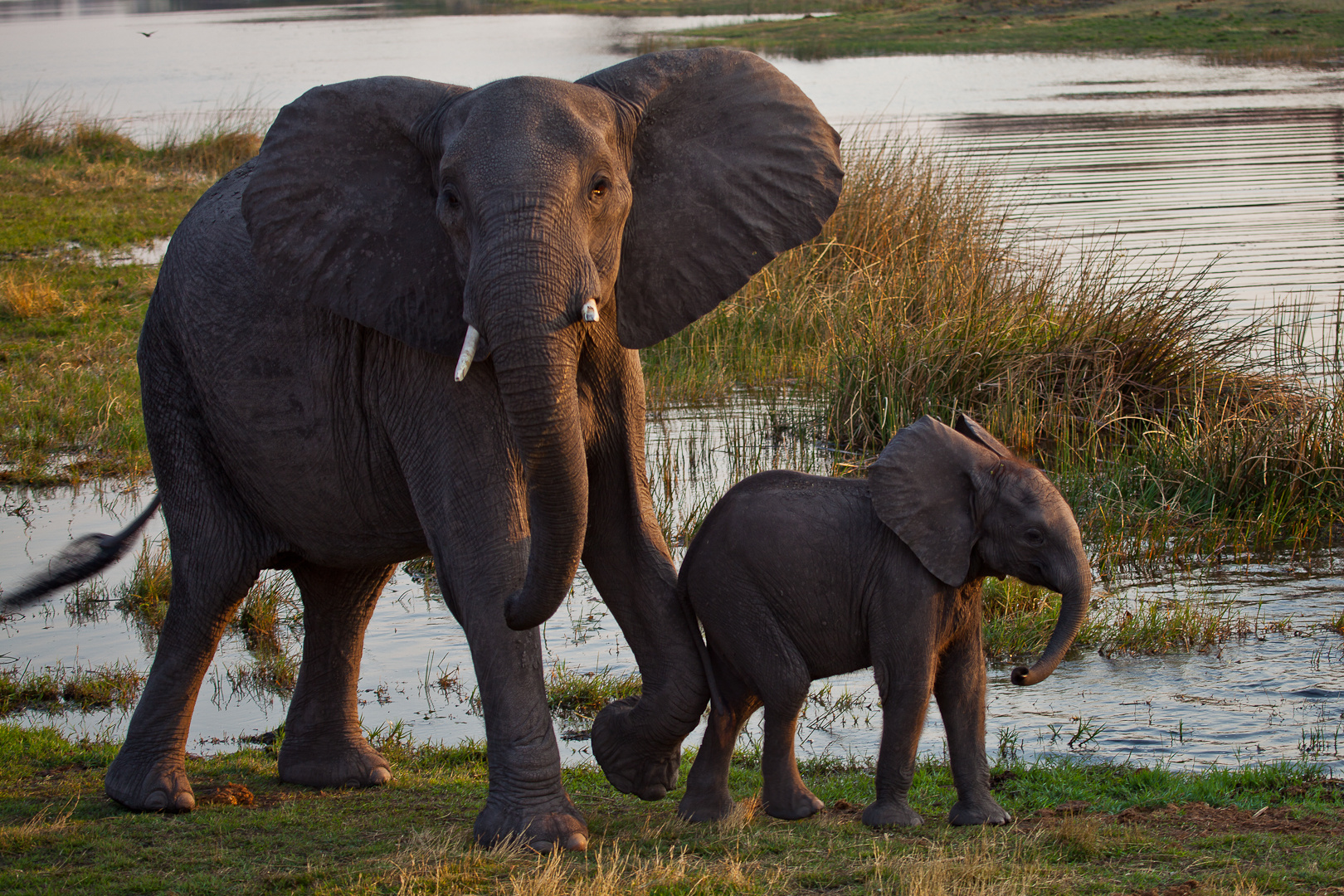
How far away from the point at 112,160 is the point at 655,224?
2365cm

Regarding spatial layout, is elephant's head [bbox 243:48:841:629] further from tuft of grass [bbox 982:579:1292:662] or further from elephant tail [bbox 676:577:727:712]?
tuft of grass [bbox 982:579:1292:662]

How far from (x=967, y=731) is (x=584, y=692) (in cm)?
254

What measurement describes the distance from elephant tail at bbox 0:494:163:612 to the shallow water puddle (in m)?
0.47

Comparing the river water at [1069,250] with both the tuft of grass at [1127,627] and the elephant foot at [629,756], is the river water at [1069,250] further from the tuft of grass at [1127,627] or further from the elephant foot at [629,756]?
the elephant foot at [629,756]

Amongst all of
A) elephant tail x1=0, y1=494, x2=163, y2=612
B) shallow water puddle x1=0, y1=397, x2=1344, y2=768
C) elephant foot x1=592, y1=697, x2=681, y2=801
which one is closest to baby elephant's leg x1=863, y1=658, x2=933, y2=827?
elephant foot x1=592, y1=697, x2=681, y2=801

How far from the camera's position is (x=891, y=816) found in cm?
516

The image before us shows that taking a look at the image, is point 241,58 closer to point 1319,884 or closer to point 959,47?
point 959,47

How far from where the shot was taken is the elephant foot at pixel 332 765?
6.13 m

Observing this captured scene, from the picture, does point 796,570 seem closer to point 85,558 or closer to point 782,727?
point 782,727

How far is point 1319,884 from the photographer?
4383 millimetres

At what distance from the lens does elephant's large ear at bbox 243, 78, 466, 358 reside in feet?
16.2

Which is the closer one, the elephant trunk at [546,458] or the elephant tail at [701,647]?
the elephant trunk at [546,458]

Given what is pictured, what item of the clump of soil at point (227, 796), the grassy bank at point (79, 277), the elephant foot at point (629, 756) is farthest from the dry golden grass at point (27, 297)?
the elephant foot at point (629, 756)

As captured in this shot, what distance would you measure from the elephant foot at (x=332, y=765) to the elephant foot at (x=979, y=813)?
7.57ft
